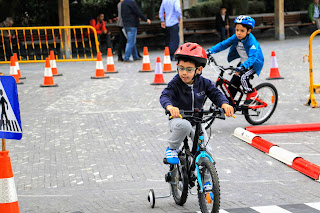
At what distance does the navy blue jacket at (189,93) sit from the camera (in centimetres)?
571

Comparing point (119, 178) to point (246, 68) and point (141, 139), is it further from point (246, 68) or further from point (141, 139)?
point (246, 68)

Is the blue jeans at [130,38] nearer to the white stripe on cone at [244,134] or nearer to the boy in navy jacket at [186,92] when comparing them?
the white stripe on cone at [244,134]

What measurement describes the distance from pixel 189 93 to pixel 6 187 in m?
1.80

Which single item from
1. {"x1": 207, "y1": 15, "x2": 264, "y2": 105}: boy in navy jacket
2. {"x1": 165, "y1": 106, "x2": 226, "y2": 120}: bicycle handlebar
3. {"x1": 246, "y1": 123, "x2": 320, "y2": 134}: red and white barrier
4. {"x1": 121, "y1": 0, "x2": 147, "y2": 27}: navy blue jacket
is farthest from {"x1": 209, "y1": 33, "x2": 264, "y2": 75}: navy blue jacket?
{"x1": 121, "y1": 0, "x2": 147, "y2": 27}: navy blue jacket

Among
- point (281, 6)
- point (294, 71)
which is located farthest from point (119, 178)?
point (281, 6)

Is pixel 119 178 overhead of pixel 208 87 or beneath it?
beneath

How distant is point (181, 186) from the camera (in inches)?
229

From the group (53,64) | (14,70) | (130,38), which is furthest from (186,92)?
(130,38)

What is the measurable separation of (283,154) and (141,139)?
231 centimetres

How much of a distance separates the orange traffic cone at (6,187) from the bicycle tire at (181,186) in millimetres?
1511

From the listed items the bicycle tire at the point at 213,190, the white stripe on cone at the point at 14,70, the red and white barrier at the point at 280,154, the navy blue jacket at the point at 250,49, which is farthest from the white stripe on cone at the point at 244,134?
the white stripe on cone at the point at 14,70

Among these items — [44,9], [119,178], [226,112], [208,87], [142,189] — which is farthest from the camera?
[44,9]

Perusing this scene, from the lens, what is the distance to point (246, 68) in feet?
30.7

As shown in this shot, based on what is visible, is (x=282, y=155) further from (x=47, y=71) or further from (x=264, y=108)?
(x=47, y=71)
